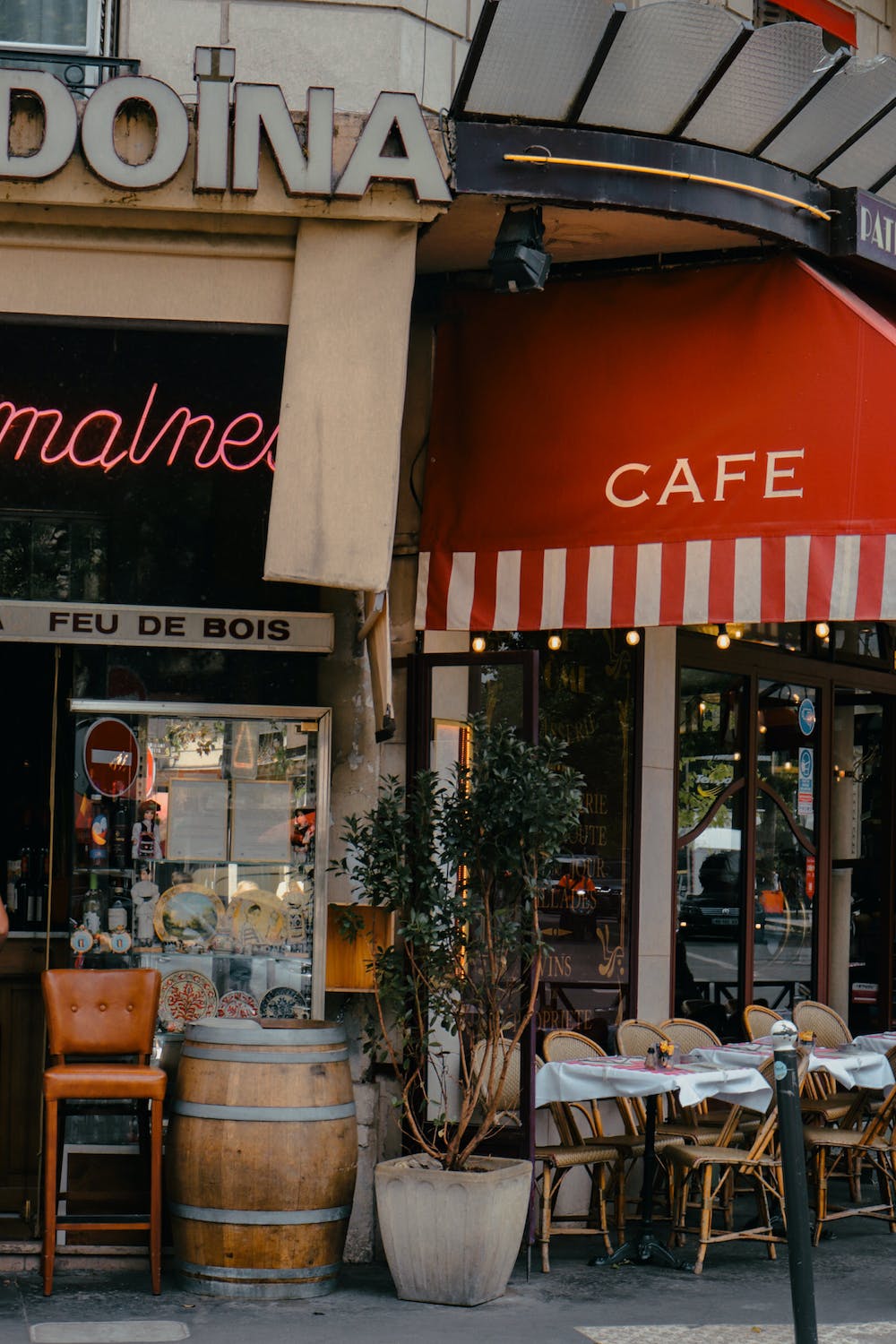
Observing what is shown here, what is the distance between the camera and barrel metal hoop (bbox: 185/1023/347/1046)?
657 cm

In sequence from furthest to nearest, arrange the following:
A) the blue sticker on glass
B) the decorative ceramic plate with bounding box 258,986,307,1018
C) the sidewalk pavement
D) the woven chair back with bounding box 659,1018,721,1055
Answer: the blue sticker on glass → the woven chair back with bounding box 659,1018,721,1055 → the decorative ceramic plate with bounding box 258,986,307,1018 → the sidewalk pavement

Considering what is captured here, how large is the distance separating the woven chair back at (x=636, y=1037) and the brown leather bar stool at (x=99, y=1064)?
231cm

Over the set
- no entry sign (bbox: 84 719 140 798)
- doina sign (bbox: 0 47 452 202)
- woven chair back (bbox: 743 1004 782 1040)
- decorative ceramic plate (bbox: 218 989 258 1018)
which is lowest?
woven chair back (bbox: 743 1004 782 1040)

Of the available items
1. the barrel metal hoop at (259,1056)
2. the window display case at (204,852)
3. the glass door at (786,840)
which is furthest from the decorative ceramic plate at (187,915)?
the glass door at (786,840)

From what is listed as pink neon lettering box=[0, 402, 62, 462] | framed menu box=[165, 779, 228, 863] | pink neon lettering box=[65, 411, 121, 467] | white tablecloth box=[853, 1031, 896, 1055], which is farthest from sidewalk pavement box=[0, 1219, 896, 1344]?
pink neon lettering box=[0, 402, 62, 462]

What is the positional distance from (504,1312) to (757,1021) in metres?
2.79

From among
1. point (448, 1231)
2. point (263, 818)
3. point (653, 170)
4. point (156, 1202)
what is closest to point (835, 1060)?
point (448, 1231)

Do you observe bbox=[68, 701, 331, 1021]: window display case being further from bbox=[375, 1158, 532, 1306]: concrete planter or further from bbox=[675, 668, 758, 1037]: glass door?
bbox=[675, 668, 758, 1037]: glass door

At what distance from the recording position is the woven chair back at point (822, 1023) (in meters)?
9.23

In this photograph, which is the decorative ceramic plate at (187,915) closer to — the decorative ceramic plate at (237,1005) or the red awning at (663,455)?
the decorative ceramic plate at (237,1005)

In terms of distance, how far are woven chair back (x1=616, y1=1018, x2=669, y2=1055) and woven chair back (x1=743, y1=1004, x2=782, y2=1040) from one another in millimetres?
772

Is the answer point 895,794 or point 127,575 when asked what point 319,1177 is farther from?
point 895,794

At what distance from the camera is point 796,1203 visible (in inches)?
186

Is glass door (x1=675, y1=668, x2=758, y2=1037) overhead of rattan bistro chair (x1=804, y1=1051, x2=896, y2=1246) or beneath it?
overhead
